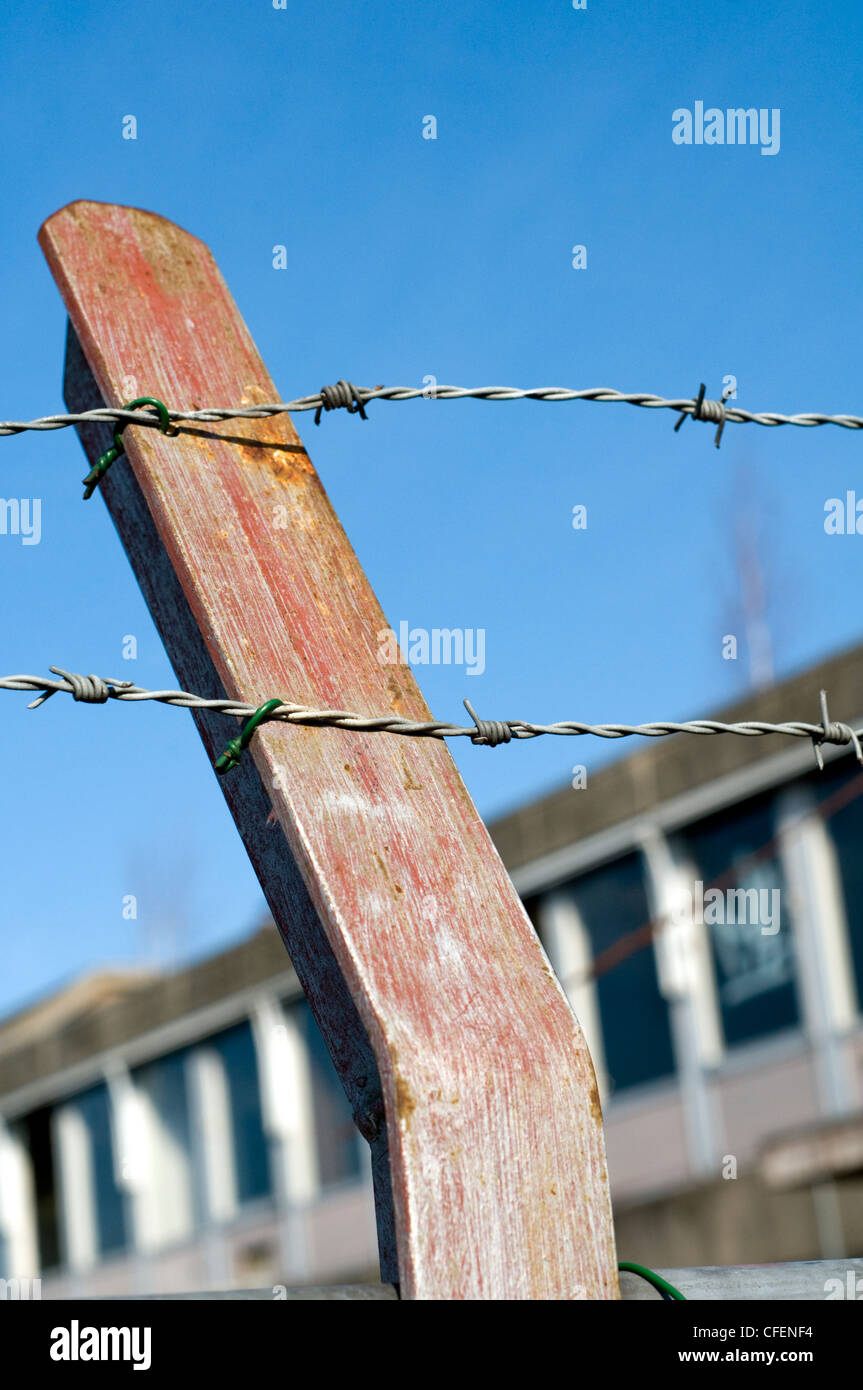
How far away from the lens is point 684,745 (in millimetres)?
11047

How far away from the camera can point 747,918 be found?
1067 centimetres

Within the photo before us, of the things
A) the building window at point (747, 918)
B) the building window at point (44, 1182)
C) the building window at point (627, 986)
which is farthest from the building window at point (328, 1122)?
the building window at point (44, 1182)

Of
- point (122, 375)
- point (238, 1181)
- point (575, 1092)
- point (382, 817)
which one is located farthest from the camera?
point (238, 1181)

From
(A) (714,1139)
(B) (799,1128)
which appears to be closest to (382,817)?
(B) (799,1128)

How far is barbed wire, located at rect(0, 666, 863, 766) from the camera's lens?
200 cm

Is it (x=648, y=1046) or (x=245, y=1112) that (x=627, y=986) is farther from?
(x=245, y=1112)

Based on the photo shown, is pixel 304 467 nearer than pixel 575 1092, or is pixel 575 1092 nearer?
pixel 575 1092

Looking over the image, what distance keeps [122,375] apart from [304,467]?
11.1 inches

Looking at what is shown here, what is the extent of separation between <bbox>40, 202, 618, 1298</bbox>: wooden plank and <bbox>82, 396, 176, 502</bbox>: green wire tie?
2cm

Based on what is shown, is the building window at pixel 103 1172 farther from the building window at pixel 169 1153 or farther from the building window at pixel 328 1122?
the building window at pixel 328 1122

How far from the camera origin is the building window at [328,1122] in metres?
13.8
